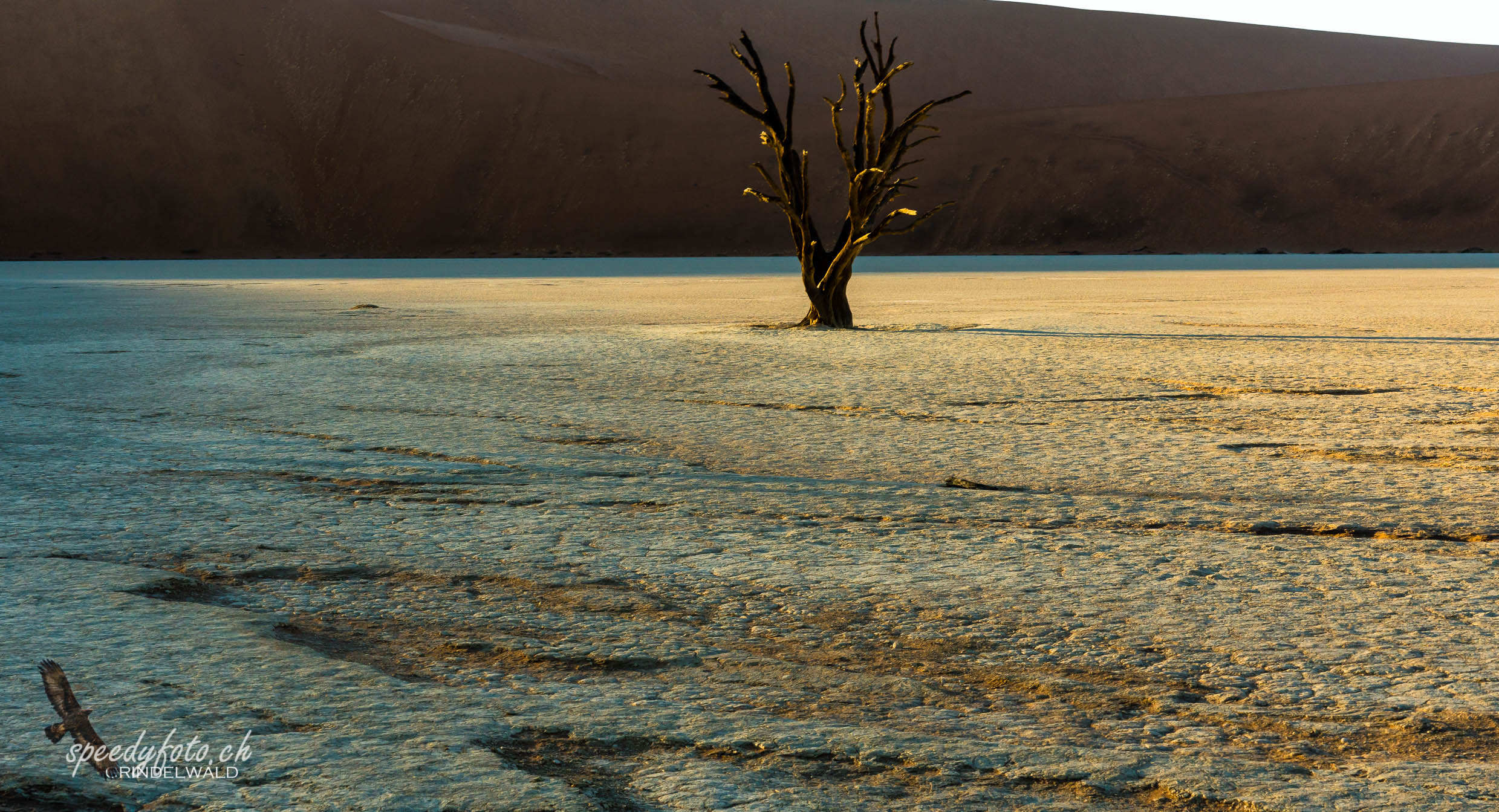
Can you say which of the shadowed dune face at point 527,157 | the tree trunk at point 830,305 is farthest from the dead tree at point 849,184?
the shadowed dune face at point 527,157

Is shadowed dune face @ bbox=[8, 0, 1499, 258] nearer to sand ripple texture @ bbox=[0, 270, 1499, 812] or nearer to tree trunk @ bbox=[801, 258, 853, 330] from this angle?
tree trunk @ bbox=[801, 258, 853, 330]

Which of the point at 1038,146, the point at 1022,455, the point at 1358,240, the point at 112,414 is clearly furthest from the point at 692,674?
the point at 1038,146

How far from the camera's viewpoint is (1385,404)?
23.4ft

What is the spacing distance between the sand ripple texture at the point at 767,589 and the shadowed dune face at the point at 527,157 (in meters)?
52.0

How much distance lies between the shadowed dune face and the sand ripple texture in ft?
171

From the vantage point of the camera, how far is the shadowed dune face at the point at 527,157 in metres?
58.6

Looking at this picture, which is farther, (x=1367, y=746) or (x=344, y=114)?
(x=344, y=114)

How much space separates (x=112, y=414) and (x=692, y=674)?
5.01m

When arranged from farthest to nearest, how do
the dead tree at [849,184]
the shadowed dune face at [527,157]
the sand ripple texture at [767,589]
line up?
the shadowed dune face at [527,157] → the dead tree at [849,184] → the sand ripple texture at [767,589]

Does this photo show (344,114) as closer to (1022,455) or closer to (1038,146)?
(1038,146)

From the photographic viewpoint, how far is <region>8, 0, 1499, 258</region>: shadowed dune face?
5856cm

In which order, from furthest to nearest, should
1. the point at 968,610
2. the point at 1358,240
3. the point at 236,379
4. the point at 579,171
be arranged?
the point at 579,171 < the point at 1358,240 < the point at 236,379 < the point at 968,610

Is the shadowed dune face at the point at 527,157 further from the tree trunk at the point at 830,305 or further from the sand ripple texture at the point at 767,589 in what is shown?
the sand ripple texture at the point at 767,589

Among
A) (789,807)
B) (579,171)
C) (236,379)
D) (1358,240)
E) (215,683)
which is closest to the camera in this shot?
(789,807)
